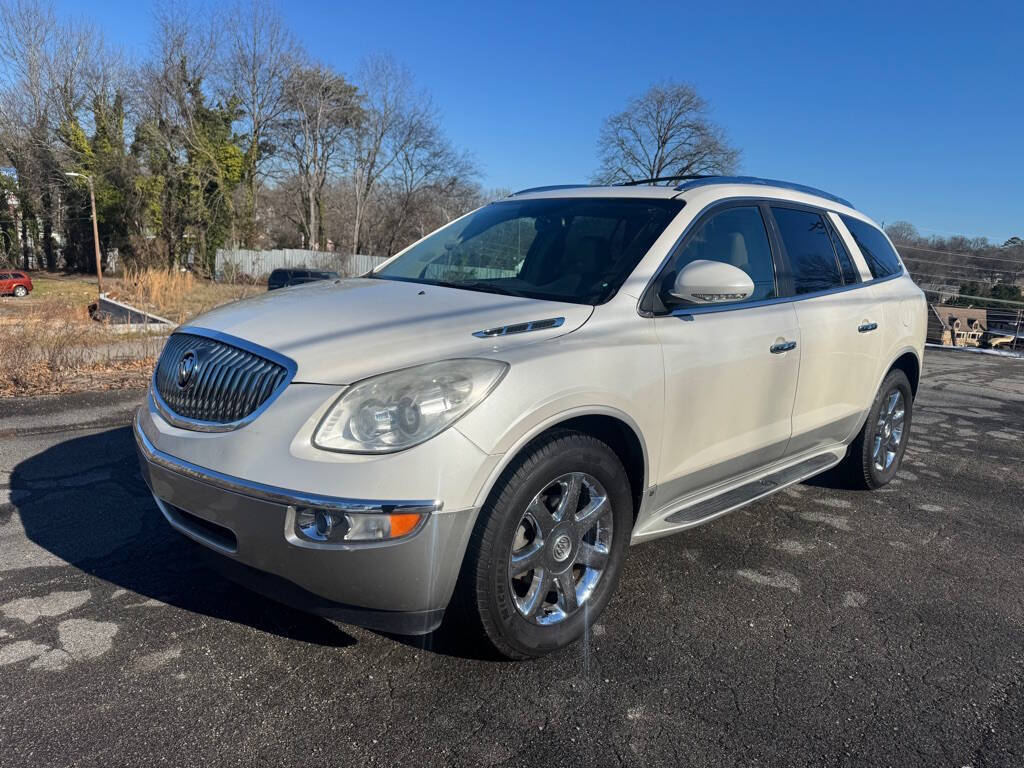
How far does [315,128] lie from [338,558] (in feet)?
162

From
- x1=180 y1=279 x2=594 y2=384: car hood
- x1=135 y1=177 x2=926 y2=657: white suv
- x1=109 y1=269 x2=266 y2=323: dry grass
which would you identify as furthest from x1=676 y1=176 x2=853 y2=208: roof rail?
x1=109 y1=269 x2=266 y2=323: dry grass

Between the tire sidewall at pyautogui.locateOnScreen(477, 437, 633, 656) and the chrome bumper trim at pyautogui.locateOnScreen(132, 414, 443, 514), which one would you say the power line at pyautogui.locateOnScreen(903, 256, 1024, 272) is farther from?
the chrome bumper trim at pyautogui.locateOnScreen(132, 414, 443, 514)

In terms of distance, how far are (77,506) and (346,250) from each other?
53.3 meters

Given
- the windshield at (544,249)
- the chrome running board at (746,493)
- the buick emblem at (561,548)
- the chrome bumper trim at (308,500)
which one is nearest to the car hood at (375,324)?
the windshield at (544,249)

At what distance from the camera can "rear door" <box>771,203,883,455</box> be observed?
12.4 feet

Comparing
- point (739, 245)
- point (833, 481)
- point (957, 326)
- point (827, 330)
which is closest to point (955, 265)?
point (957, 326)

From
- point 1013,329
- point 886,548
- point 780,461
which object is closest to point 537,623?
point 780,461

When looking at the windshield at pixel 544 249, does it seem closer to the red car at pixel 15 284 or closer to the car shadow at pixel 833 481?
the car shadow at pixel 833 481

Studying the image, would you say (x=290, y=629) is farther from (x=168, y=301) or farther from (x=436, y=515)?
(x=168, y=301)

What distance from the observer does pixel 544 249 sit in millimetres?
3539

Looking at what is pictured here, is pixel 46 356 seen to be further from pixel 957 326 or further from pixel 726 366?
pixel 957 326

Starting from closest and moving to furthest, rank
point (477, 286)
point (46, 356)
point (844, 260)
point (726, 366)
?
1. point (726, 366)
2. point (477, 286)
3. point (844, 260)
4. point (46, 356)

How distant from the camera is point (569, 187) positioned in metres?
4.06

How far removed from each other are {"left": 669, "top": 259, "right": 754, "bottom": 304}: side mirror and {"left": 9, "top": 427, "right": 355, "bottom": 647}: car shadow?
6.42 feet
